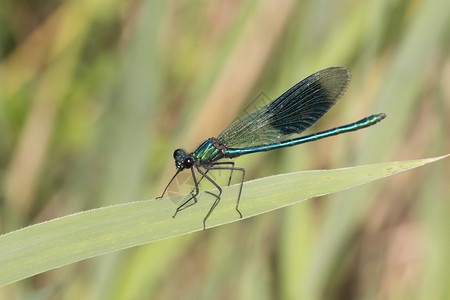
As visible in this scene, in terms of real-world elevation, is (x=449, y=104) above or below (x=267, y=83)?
below

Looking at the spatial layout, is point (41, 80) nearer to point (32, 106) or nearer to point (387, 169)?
point (32, 106)

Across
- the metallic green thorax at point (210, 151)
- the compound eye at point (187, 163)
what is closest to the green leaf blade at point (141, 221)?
the compound eye at point (187, 163)

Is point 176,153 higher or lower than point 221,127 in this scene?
higher

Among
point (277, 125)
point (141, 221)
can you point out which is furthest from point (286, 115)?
point (141, 221)

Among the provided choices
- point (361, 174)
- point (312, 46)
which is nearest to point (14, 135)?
point (312, 46)

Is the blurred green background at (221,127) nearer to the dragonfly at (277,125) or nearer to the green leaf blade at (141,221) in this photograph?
the dragonfly at (277,125)

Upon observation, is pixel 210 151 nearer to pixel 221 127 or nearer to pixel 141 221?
pixel 221 127
